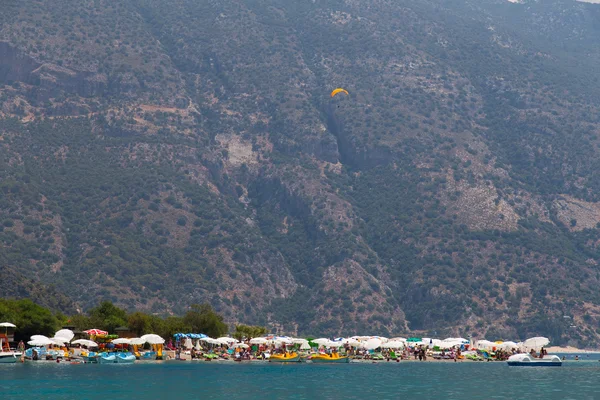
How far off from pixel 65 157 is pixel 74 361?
73090mm


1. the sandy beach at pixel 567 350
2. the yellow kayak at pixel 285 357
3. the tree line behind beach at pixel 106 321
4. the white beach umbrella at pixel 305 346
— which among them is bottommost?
the yellow kayak at pixel 285 357

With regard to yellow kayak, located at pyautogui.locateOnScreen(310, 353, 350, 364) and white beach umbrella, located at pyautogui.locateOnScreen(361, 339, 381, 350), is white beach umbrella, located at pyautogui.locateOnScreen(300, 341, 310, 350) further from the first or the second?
white beach umbrella, located at pyautogui.locateOnScreen(361, 339, 381, 350)

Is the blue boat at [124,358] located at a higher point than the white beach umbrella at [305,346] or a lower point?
lower

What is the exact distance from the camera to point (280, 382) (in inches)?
3078

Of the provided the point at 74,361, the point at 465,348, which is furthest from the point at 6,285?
the point at 465,348

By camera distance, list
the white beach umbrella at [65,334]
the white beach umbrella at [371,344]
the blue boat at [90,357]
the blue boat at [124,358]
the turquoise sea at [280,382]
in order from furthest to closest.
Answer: the white beach umbrella at [371,344] → the blue boat at [90,357] → the blue boat at [124,358] → the white beach umbrella at [65,334] → the turquoise sea at [280,382]

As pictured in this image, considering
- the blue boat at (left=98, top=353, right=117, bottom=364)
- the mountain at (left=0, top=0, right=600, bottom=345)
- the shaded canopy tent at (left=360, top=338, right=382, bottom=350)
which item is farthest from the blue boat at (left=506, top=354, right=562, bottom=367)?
the blue boat at (left=98, top=353, right=117, bottom=364)

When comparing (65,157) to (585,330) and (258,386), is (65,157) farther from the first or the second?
(258,386)

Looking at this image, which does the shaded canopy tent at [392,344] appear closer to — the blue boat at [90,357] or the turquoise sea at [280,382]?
the turquoise sea at [280,382]

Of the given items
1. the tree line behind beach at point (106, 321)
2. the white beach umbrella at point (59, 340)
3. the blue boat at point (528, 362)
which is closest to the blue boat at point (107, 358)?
the white beach umbrella at point (59, 340)

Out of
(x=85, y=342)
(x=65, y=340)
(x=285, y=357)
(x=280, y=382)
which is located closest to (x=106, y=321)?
(x=85, y=342)

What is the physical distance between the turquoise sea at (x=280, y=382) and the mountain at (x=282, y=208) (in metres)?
44.3

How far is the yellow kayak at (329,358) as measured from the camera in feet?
377

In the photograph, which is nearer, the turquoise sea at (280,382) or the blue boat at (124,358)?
the turquoise sea at (280,382)
